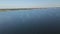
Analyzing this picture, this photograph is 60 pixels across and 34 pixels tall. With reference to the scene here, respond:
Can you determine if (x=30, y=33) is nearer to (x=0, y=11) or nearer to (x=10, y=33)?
(x=10, y=33)

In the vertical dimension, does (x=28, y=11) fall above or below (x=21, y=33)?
above

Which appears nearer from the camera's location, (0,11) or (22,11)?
(0,11)

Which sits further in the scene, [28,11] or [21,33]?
[28,11]

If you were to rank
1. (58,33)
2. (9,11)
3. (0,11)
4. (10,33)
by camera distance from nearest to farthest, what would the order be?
(58,33) < (10,33) < (0,11) < (9,11)

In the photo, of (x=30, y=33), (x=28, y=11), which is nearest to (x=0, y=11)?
(x=28, y=11)

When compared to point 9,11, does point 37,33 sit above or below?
below

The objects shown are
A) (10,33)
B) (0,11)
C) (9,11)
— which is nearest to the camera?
(10,33)

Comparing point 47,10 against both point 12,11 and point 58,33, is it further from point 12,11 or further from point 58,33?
point 58,33

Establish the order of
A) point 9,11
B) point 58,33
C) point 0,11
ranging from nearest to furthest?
point 58,33 → point 0,11 → point 9,11

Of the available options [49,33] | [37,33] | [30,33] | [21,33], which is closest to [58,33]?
[49,33]
